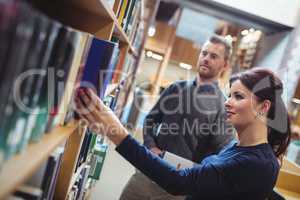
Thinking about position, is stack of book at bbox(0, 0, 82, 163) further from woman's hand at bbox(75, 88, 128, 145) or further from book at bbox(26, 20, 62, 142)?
woman's hand at bbox(75, 88, 128, 145)

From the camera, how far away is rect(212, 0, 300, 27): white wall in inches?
144

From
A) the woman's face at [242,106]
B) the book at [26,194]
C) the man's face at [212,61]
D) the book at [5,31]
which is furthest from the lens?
the man's face at [212,61]

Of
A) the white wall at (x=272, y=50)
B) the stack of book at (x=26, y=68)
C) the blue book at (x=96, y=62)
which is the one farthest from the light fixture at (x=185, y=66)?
the stack of book at (x=26, y=68)

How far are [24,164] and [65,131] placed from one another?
0.32 meters

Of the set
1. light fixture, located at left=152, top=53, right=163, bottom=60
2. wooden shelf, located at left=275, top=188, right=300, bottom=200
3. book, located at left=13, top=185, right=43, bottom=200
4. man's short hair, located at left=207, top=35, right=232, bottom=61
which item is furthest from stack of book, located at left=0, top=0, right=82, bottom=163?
light fixture, located at left=152, top=53, right=163, bottom=60

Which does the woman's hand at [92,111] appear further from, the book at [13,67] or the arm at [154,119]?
the arm at [154,119]

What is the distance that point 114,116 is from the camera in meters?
1.12

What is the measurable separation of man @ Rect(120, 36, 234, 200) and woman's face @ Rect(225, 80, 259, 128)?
2.66 ft

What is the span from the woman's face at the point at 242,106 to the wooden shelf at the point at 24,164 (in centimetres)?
85

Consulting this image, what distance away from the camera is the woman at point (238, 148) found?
1137 mm

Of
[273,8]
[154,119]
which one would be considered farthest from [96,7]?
[273,8]

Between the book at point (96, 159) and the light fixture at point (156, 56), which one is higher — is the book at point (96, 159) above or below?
below

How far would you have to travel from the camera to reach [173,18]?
8.52m

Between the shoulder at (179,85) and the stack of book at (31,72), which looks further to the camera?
the shoulder at (179,85)
